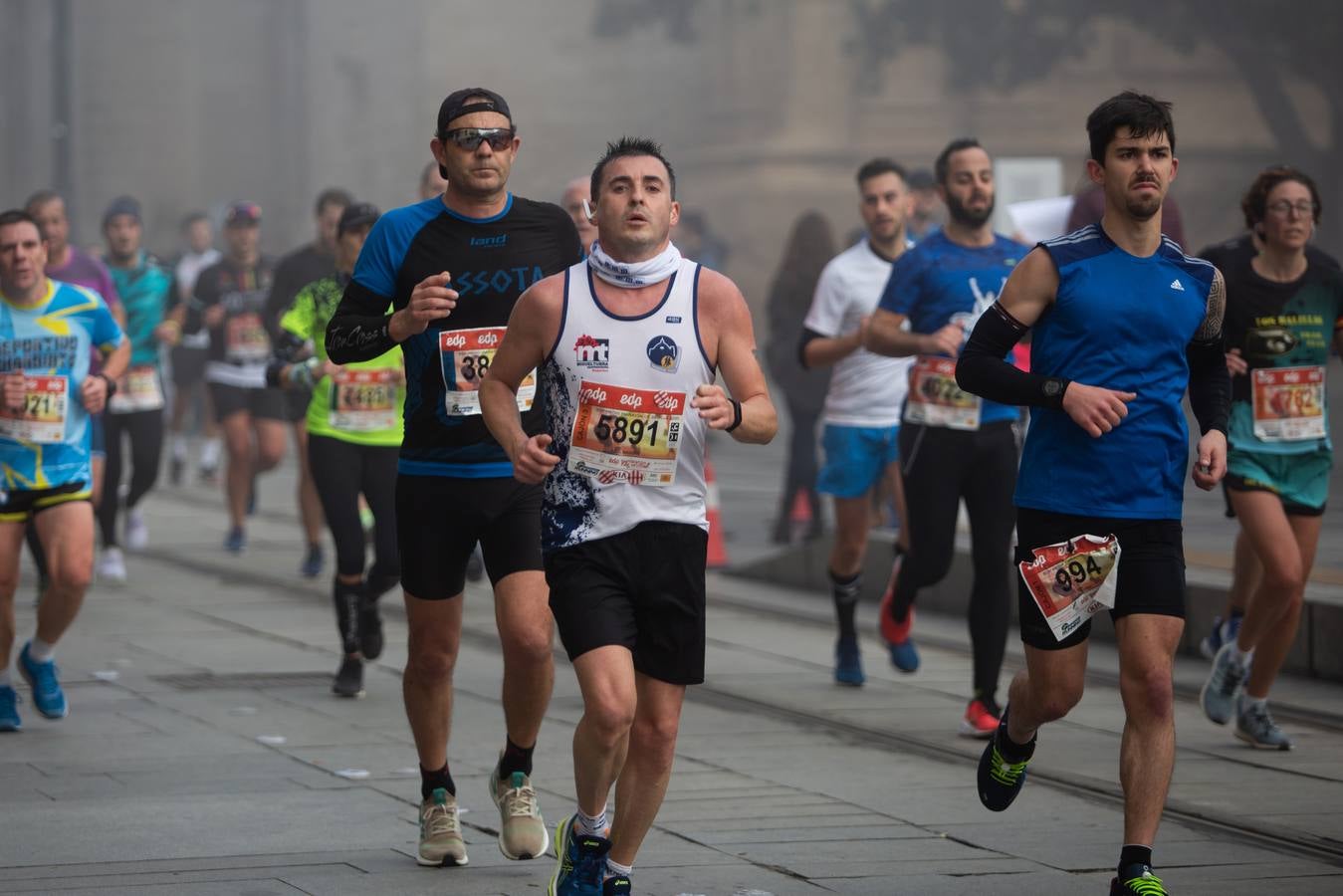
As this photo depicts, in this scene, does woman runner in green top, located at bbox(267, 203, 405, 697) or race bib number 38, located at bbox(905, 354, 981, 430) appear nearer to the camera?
race bib number 38, located at bbox(905, 354, 981, 430)

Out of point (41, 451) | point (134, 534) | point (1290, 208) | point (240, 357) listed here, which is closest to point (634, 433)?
point (1290, 208)

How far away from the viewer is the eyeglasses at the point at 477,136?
6.16m

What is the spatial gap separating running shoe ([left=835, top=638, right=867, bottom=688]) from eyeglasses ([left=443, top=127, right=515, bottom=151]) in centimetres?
390

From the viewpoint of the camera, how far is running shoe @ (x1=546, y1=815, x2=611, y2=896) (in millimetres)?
5293

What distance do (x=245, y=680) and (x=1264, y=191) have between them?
4533 millimetres

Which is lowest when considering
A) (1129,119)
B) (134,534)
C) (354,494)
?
(134,534)

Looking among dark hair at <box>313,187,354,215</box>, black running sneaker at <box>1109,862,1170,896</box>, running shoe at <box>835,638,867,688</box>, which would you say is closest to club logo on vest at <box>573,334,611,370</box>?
black running sneaker at <box>1109,862,1170,896</box>

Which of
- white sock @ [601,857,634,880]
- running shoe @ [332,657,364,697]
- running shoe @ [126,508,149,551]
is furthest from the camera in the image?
running shoe @ [126,508,149,551]

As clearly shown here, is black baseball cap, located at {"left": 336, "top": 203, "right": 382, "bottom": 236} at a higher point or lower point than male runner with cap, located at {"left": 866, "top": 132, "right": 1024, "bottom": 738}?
higher

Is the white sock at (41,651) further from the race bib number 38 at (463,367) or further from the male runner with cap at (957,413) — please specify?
the male runner with cap at (957,413)

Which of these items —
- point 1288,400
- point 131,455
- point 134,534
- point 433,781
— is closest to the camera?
point 433,781

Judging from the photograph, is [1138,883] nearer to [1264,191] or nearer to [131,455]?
[1264,191]

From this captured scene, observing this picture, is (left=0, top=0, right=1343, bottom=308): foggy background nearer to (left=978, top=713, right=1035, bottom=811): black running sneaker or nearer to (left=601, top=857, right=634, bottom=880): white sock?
(left=978, top=713, right=1035, bottom=811): black running sneaker

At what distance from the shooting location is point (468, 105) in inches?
243
